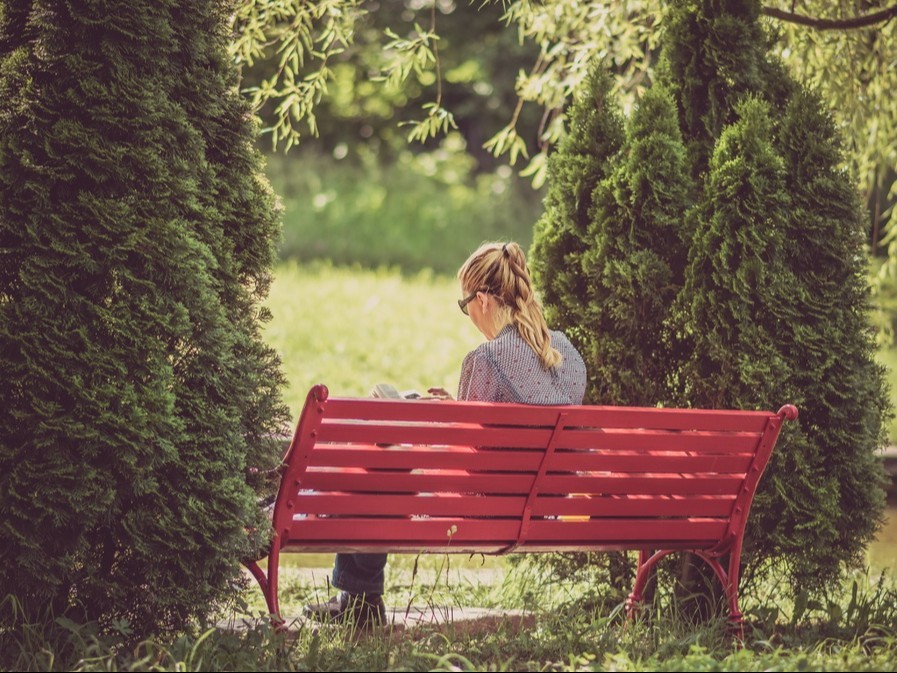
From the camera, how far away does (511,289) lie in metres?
4.70

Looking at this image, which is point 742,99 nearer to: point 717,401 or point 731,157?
point 731,157

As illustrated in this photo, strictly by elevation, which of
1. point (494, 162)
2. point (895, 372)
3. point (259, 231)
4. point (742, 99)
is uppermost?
point (742, 99)

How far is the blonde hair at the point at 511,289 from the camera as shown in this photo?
15.2 feet

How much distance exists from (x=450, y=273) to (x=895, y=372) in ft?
20.9

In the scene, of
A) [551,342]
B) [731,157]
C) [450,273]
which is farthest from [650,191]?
[450,273]

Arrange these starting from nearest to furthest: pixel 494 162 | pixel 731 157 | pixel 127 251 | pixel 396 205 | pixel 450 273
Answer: pixel 127 251, pixel 731 157, pixel 450 273, pixel 396 205, pixel 494 162

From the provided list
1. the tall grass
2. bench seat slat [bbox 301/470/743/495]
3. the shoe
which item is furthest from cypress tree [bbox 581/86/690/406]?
the shoe

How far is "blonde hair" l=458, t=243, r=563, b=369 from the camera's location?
15.2ft

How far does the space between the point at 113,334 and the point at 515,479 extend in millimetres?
1393

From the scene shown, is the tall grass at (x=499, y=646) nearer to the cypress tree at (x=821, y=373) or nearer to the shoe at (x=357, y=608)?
the shoe at (x=357, y=608)

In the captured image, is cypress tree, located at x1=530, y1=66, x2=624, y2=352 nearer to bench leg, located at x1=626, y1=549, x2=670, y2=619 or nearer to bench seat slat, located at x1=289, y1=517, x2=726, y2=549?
bench leg, located at x1=626, y1=549, x2=670, y2=619

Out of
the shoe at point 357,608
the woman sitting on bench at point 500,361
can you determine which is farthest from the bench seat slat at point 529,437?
the shoe at point 357,608

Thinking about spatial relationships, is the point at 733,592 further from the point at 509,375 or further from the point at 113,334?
the point at 113,334

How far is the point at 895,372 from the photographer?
48.2 ft
